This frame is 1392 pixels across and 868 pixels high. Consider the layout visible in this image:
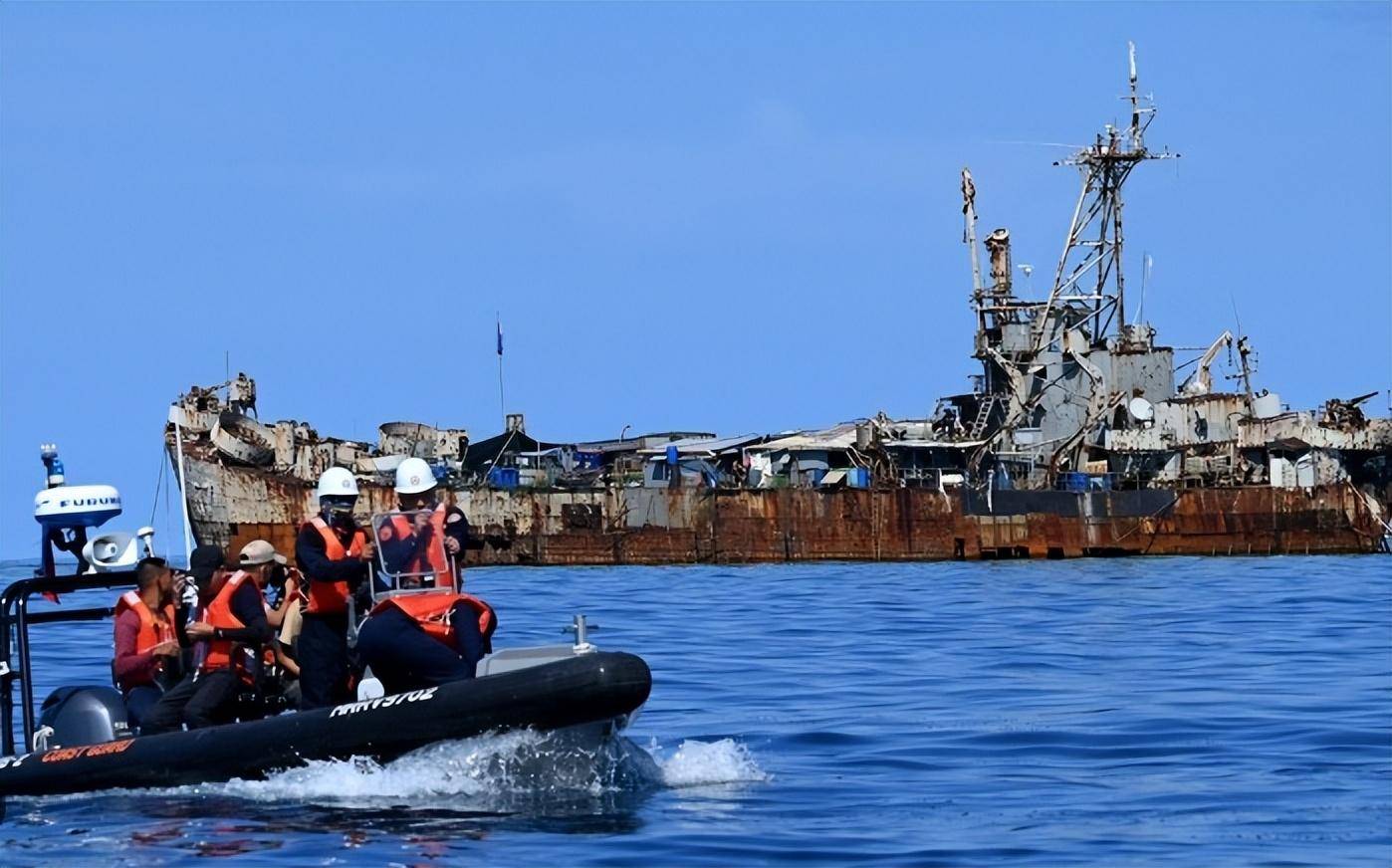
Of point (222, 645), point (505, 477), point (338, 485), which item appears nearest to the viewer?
point (338, 485)

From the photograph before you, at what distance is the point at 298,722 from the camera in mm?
13750

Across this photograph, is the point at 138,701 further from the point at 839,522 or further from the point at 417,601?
the point at 839,522

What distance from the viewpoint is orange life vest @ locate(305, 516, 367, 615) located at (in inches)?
536

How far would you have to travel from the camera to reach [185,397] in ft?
224

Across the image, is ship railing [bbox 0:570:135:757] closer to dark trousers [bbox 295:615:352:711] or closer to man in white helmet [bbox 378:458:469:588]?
dark trousers [bbox 295:615:352:711]

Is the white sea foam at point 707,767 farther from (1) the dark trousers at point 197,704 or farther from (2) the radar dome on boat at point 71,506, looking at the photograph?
(2) the radar dome on boat at point 71,506

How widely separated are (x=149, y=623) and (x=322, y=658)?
1427 mm

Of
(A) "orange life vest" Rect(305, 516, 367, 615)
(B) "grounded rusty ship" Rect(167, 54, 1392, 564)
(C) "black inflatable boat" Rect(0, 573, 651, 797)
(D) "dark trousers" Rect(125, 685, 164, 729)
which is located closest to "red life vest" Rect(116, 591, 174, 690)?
(D) "dark trousers" Rect(125, 685, 164, 729)

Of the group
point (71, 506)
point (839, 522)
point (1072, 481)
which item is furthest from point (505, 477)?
point (71, 506)

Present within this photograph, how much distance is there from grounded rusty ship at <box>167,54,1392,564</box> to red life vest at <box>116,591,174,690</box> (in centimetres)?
4606

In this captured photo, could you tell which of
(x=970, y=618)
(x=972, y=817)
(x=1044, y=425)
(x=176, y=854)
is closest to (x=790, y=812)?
(x=972, y=817)

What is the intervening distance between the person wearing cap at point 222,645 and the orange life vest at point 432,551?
3.81ft

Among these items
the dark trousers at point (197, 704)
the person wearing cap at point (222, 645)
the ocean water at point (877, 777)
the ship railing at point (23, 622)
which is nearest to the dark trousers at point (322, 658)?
the person wearing cap at point (222, 645)

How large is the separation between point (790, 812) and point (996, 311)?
172 feet
